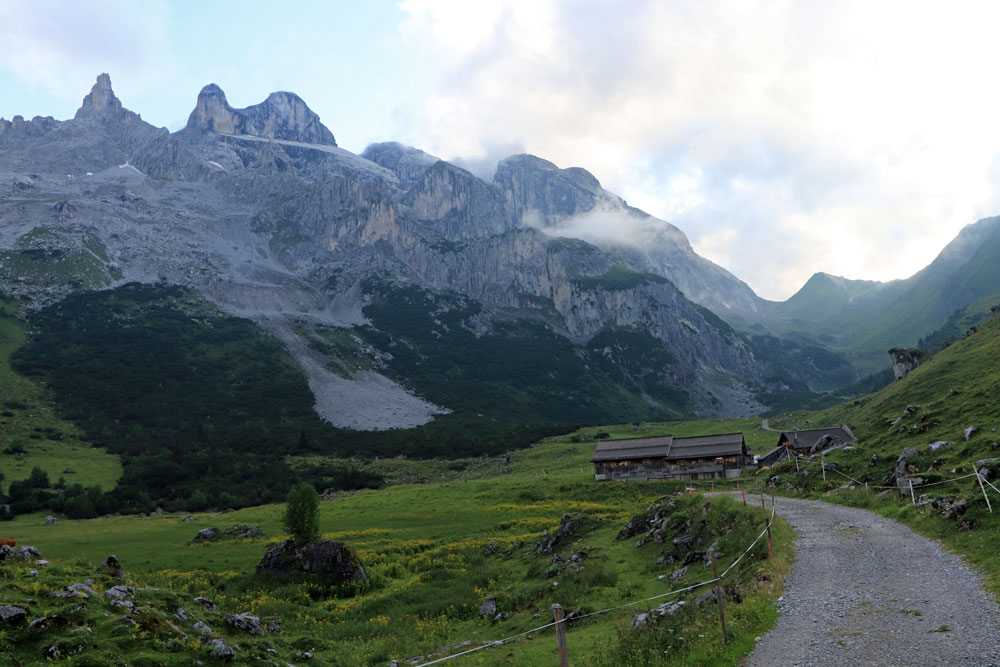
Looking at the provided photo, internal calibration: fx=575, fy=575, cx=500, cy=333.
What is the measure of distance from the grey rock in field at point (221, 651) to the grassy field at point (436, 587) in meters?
0.61

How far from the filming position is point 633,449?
316 feet

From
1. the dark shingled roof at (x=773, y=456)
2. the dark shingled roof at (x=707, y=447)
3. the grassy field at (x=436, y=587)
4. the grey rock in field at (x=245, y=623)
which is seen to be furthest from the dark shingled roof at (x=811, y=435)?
the grey rock in field at (x=245, y=623)

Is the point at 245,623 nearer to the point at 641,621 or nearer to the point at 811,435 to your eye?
the point at 641,621

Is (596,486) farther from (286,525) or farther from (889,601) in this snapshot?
(889,601)

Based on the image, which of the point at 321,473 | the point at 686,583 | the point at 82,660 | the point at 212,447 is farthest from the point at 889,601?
the point at 212,447

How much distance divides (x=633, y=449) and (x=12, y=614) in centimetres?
8871

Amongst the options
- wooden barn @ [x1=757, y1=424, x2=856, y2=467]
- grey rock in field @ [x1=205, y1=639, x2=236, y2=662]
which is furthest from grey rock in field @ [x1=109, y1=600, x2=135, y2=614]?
wooden barn @ [x1=757, y1=424, x2=856, y2=467]

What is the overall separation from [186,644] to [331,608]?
59.4 ft

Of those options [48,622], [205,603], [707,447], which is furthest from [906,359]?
[48,622]

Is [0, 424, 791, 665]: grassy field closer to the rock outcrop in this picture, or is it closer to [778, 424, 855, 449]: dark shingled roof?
[778, 424, 855, 449]: dark shingled roof

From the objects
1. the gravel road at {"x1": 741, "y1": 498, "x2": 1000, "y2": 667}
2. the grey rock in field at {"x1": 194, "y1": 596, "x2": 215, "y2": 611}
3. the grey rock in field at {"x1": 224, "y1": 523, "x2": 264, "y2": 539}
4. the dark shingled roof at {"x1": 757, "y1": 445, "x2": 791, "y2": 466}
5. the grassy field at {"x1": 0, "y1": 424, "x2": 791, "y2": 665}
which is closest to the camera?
the gravel road at {"x1": 741, "y1": 498, "x2": 1000, "y2": 667}

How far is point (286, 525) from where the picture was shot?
46312 mm

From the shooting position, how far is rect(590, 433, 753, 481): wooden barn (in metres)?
92.1

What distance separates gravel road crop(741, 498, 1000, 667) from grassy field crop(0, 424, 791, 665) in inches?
37.6
